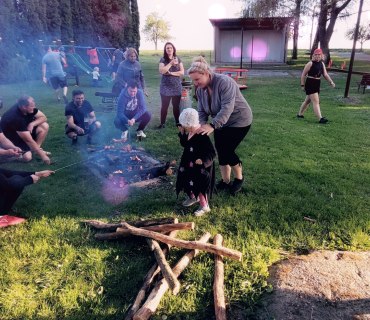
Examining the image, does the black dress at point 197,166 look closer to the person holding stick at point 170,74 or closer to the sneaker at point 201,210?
the sneaker at point 201,210

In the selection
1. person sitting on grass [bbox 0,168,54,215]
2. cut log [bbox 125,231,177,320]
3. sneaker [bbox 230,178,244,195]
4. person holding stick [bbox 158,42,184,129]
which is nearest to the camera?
cut log [bbox 125,231,177,320]

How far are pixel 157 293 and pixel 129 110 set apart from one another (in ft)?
18.7

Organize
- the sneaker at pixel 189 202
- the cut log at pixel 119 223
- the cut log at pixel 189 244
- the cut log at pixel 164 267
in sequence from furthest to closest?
the sneaker at pixel 189 202, the cut log at pixel 119 223, the cut log at pixel 189 244, the cut log at pixel 164 267

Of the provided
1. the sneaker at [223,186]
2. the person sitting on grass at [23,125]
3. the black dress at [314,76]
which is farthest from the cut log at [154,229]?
the black dress at [314,76]

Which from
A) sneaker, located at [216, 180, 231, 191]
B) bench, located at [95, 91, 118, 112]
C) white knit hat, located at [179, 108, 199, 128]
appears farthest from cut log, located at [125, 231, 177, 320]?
bench, located at [95, 91, 118, 112]

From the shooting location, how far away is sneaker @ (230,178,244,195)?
5.39m

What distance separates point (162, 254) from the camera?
11.9ft

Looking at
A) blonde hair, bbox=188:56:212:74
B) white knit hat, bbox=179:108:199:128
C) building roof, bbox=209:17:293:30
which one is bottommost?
white knit hat, bbox=179:108:199:128

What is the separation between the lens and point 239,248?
13.1ft

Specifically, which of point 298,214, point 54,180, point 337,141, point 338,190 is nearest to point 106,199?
point 54,180

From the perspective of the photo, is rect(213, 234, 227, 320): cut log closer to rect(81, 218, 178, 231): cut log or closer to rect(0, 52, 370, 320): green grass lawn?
rect(0, 52, 370, 320): green grass lawn

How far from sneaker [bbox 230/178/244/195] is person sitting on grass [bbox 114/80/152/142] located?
3.41 meters

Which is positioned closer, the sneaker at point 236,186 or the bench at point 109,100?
the sneaker at point 236,186

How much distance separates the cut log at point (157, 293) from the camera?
9.45ft
